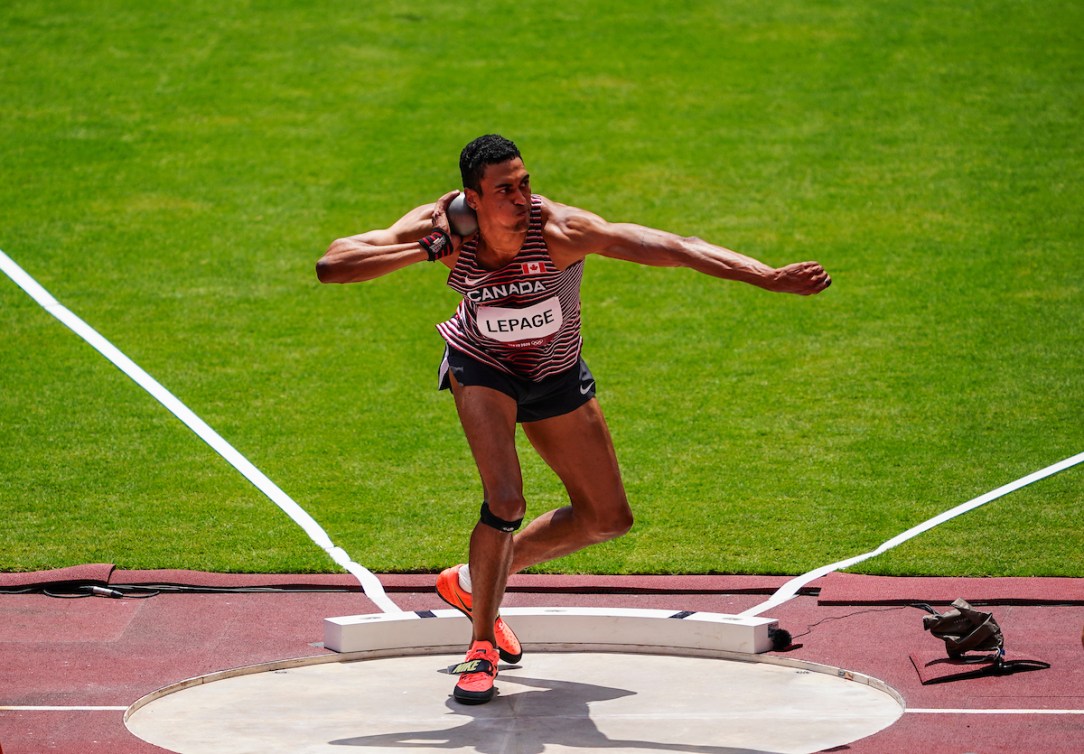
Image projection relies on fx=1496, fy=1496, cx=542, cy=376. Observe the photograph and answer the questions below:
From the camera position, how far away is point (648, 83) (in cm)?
1563

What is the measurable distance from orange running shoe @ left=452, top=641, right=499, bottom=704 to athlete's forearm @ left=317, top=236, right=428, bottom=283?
1618 millimetres

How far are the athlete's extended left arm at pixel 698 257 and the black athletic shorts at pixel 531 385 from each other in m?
0.58

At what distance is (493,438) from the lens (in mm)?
5855

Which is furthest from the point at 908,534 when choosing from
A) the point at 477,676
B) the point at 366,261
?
the point at 366,261

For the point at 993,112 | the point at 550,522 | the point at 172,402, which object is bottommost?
the point at 550,522

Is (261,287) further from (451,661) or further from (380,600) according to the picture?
(451,661)

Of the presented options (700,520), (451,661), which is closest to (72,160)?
(700,520)

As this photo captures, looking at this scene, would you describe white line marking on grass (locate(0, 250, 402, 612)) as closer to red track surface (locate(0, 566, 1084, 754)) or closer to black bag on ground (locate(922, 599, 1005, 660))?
red track surface (locate(0, 566, 1084, 754))

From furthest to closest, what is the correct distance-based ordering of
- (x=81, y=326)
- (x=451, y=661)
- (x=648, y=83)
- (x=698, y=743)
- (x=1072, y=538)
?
(x=648, y=83), (x=81, y=326), (x=1072, y=538), (x=451, y=661), (x=698, y=743)

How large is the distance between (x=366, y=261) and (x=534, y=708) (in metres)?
1.92

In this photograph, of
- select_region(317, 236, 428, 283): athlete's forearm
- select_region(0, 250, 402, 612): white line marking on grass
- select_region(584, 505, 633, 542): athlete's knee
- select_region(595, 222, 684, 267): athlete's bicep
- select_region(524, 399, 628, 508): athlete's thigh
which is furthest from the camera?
select_region(0, 250, 402, 612): white line marking on grass

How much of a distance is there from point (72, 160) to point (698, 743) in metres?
10.8

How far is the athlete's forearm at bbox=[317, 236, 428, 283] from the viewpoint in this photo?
216 inches

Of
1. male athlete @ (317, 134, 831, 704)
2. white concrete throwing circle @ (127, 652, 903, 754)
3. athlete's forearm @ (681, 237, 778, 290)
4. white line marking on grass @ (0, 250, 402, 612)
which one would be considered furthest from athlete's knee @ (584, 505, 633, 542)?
white line marking on grass @ (0, 250, 402, 612)
